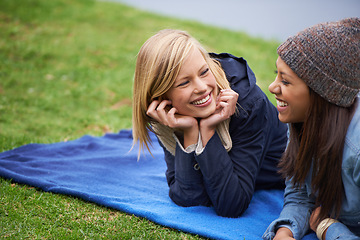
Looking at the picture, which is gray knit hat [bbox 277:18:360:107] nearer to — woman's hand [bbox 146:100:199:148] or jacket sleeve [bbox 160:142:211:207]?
woman's hand [bbox 146:100:199:148]

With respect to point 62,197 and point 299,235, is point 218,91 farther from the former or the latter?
point 62,197

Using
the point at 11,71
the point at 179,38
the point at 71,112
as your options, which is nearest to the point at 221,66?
the point at 179,38

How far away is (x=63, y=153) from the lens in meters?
4.77

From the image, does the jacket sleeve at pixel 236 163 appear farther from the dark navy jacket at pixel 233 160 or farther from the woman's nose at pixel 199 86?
the woman's nose at pixel 199 86

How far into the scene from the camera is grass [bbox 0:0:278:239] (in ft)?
10.9

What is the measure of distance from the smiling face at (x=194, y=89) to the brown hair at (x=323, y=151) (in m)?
0.73

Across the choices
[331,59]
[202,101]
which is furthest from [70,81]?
[331,59]

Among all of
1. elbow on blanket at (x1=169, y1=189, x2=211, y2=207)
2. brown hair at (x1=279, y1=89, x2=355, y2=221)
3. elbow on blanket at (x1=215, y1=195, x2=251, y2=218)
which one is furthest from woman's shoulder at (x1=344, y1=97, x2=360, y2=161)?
elbow on blanket at (x1=169, y1=189, x2=211, y2=207)

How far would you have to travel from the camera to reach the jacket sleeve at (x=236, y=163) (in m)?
3.22

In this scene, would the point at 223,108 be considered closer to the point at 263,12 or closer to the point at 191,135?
the point at 191,135

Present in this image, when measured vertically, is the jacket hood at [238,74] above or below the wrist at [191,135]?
above

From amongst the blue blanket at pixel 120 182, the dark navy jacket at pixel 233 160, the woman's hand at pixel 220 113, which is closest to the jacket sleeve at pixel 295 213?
the blue blanket at pixel 120 182

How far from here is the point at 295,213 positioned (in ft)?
10.1

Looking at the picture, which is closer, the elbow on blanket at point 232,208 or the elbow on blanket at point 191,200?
the elbow on blanket at point 232,208
